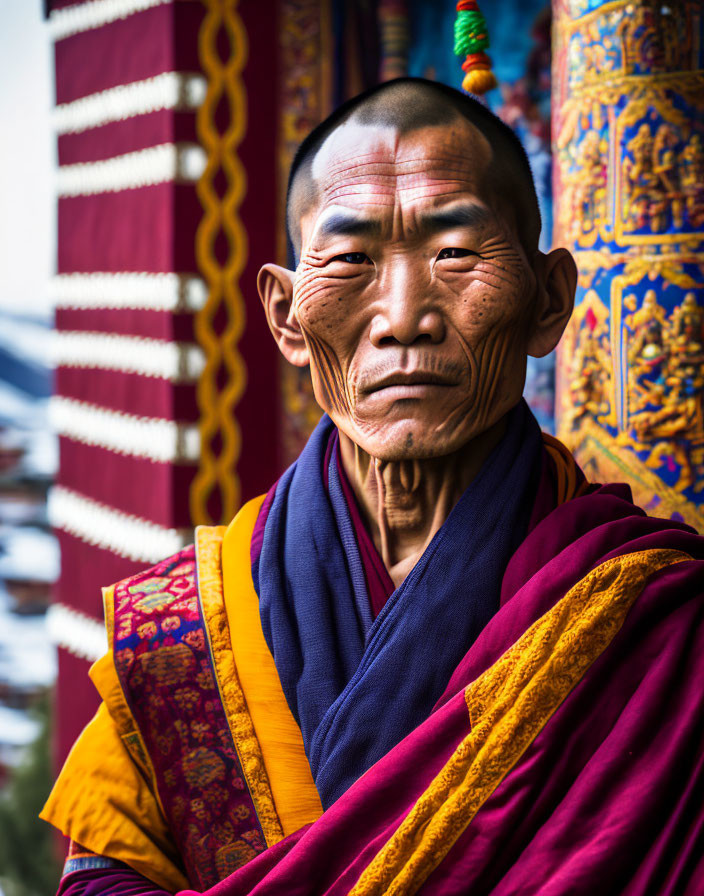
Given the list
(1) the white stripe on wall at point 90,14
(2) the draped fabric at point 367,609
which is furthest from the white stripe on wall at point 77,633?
(2) the draped fabric at point 367,609

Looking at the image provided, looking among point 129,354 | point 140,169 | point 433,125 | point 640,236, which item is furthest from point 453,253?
point 129,354

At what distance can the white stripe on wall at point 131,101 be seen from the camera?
340cm

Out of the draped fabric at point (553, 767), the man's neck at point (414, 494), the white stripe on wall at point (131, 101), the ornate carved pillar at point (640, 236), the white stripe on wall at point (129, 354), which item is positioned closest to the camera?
the draped fabric at point (553, 767)

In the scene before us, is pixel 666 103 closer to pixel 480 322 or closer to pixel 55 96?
pixel 480 322

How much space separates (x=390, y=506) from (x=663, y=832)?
0.50m

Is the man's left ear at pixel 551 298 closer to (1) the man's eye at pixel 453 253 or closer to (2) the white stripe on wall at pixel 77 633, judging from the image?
(1) the man's eye at pixel 453 253

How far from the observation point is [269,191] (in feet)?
11.7

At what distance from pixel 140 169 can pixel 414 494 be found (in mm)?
2523

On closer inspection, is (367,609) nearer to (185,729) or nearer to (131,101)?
(185,729)

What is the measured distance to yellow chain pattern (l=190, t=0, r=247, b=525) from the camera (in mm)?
3445

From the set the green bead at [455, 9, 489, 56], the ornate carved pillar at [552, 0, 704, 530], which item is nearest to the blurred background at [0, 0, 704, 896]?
the ornate carved pillar at [552, 0, 704, 530]

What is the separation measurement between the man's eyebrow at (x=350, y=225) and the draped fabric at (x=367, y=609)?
0.31m

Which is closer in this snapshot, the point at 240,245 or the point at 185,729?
the point at 185,729

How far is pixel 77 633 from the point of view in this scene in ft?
14.0
